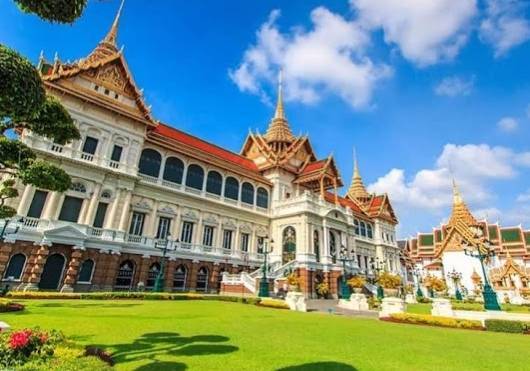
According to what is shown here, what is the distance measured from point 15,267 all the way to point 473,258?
5425 cm

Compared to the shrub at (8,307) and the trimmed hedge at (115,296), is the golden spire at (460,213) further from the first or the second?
the shrub at (8,307)

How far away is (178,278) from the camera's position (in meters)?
24.5

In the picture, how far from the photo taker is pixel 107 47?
27.4 metres

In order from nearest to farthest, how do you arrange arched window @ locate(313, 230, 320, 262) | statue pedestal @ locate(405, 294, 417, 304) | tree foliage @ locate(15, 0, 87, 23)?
tree foliage @ locate(15, 0, 87, 23) < arched window @ locate(313, 230, 320, 262) < statue pedestal @ locate(405, 294, 417, 304)

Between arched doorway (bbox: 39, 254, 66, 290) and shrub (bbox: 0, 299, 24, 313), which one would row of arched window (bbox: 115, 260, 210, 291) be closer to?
arched doorway (bbox: 39, 254, 66, 290)

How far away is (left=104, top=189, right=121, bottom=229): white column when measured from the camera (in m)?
21.0

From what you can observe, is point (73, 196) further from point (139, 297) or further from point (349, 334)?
point (349, 334)

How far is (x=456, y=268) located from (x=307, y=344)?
4951cm

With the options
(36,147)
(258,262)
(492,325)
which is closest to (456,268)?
(258,262)

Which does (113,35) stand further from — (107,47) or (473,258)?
(473,258)

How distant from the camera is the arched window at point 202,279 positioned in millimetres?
25672

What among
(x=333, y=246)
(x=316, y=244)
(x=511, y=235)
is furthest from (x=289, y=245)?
(x=511, y=235)

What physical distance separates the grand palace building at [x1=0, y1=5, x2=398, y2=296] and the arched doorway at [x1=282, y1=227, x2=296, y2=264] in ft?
0.39

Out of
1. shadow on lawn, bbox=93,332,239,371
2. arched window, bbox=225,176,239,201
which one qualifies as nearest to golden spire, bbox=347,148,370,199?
arched window, bbox=225,176,239,201
